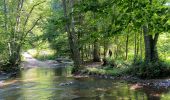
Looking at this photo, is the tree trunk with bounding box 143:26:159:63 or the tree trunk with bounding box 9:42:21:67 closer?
the tree trunk with bounding box 143:26:159:63

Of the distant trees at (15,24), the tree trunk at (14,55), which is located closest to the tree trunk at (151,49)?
the distant trees at (15,24)

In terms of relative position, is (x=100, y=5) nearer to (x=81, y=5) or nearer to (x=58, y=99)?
(x=81, y=5)

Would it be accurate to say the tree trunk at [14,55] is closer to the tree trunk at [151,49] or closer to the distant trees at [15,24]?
the distant trees at [15,24]

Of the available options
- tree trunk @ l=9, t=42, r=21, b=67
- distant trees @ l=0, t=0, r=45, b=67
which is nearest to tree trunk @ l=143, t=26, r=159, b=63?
distant trees @ l=0, t=0, r=45, b=67

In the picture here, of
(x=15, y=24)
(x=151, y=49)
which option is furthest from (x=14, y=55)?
(x=151, y=49)

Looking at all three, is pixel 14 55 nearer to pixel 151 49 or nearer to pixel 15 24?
pixel 15 24

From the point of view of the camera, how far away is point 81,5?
29.0ft

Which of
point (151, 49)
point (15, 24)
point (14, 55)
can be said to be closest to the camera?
point (151, 49)

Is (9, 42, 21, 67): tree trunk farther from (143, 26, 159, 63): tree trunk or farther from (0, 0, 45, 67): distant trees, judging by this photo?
(143, 26, 159, 63): tree trunk

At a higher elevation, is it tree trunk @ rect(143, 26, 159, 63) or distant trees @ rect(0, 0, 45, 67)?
distant trees @ rect(0, 0, 45, 67)

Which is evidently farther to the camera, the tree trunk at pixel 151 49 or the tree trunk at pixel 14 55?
the tree trunk at pixel 14 55

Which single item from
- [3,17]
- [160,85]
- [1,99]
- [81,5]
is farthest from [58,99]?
[3,17]

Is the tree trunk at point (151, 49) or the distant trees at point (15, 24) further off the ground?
the distant trees at point (15, 24)

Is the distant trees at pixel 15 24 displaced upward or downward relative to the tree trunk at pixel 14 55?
upward
